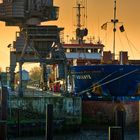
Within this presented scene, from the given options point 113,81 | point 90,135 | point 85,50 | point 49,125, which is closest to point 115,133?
point 49,125

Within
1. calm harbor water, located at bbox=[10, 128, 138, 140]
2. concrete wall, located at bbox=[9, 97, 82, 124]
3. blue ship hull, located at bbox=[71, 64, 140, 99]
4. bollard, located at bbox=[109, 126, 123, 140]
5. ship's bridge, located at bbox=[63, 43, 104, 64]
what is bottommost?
calm harbor water, located at bbox=[10, 128, 138, 140]

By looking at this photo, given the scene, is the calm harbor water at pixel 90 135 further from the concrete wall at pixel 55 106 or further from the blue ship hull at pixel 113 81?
the blue ship hull at pixel 113 81

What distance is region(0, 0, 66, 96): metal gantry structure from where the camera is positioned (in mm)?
58281

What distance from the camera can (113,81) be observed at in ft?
184

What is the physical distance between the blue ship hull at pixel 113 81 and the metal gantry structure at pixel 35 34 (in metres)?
3.94

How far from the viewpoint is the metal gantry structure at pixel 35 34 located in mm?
58281

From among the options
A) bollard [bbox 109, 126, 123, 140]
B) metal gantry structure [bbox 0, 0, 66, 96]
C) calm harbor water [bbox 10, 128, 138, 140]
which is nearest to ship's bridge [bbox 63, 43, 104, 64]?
metal gantry structure [bbox 0, 0, 66, 96]

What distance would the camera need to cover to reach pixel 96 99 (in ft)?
182

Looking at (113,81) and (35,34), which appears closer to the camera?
(113,81)

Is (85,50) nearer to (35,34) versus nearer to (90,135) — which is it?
(35,34)

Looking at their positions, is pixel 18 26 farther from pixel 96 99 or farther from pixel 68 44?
pixel 96 99

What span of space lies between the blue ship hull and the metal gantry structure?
3943mm

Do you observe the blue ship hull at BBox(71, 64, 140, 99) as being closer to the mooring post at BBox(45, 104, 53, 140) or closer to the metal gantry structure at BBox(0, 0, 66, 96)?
the metal gantry structure at BBox(0, 0, 66, 96)

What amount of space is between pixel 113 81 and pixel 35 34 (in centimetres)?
922
